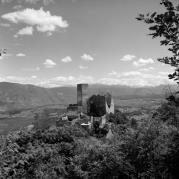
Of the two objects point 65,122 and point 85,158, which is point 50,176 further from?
point 65,122

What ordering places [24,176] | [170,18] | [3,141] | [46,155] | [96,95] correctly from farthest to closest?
1. [96,95]
2. [46,155]
3. [24,176]
4. [3,141]
5. [170,18]

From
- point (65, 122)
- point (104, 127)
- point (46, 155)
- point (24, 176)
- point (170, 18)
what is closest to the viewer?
point (170, 18)

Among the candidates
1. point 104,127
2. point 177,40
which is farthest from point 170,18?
point 104,127

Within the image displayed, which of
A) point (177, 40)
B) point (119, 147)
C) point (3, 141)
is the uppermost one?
point (177, 40)

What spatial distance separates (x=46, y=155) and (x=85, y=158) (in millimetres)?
8398

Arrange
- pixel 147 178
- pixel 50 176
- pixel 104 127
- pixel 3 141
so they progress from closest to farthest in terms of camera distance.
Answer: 1. pixel 3 141
2. pixel 147 178
3. pixel 50 176
4. pixel 104 127

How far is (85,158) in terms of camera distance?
688 inches

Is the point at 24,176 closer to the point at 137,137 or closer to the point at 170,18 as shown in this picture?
the point at 137,137

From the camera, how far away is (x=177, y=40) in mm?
4445

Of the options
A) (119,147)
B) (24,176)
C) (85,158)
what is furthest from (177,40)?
(24,176)

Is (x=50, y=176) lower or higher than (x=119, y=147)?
lower

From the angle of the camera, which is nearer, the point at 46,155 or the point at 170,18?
the point at 170,18

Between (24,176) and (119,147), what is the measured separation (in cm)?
806

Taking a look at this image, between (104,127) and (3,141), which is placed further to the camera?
(104,127)
